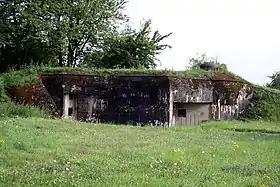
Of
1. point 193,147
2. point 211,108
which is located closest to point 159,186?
point 193,147

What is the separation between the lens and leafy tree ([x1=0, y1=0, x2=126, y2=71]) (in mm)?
25125

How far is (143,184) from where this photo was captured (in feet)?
20.8

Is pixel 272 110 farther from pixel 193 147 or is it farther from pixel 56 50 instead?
pixel 193 147

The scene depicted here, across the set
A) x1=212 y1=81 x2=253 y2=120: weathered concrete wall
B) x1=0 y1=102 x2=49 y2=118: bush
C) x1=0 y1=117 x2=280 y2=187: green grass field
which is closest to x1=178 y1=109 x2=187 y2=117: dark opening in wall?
x1=212 y1=81 x2=253 y2=120: weathered concrete wall

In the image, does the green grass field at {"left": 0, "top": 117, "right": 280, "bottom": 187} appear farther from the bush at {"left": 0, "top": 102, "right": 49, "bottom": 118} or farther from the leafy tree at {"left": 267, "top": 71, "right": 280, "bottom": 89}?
the leafy tree at {"left": 267, "top": 71, "right": 280, "bottom": 89}

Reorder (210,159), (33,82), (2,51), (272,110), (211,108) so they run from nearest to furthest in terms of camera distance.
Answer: (210,159) < (33,82) < (211,108) < (272,110) < (2,51)

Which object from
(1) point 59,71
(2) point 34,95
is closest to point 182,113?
(1) point 59,71

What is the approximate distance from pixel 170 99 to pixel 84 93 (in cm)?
394

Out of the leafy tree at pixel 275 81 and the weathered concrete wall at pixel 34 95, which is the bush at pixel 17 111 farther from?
the leafy tree at pixel 275 81

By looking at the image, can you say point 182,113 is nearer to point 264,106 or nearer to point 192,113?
point 192,113

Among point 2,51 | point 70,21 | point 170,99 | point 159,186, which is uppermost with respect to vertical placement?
point 70,21

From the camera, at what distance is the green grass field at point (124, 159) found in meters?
6.68

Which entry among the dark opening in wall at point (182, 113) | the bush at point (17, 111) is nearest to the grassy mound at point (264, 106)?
the dark opening in wall at point (182, 113)

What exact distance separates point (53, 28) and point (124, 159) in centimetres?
1926
